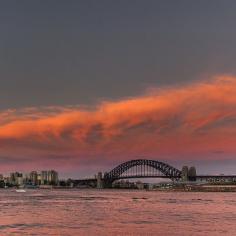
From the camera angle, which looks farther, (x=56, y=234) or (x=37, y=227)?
(x=37, y=227)

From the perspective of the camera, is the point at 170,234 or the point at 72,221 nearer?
the point at 170,234

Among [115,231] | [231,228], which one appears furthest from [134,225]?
[231,228]

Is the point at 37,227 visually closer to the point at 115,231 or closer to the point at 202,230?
the point at 115,231

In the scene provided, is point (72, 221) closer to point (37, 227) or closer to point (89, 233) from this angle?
point (37, 227)

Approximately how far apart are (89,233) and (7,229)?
743 centimetres

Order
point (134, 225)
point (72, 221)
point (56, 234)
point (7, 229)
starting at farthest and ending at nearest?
1. point (72, 221)
2. point (134, 225)
3. point (7, 229)
4. point (56, 234)

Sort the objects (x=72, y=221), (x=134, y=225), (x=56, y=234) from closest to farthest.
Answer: (x=56, y=234) → (x=134, y=225) → (x=72, y=221)

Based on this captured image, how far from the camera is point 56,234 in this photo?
40.5m

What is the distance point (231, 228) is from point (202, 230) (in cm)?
331

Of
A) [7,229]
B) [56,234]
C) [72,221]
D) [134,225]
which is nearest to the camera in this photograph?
[56,234]

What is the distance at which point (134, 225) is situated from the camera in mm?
47719

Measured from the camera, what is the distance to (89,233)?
4147 cm

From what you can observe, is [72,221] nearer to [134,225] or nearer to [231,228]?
[134,225]

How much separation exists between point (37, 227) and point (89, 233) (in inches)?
261
